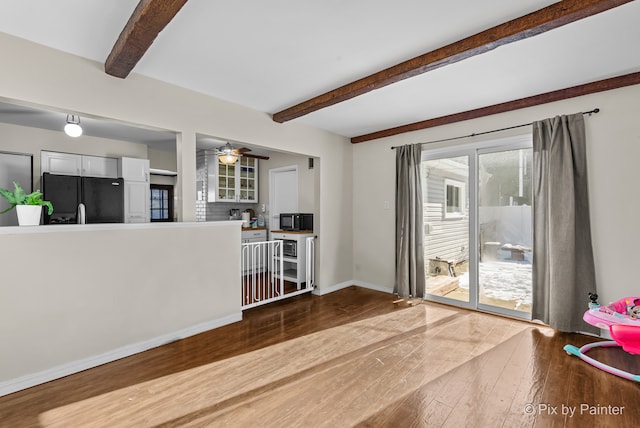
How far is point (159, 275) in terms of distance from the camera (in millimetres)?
2900

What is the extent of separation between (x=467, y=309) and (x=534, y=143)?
2159 mm

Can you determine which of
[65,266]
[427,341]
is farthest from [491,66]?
[65,266]

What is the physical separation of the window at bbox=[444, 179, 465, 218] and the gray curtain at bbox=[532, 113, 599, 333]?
0.98m

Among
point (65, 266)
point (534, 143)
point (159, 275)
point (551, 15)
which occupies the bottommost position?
point (159, 275)

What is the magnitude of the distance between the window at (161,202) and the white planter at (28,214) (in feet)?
12.5

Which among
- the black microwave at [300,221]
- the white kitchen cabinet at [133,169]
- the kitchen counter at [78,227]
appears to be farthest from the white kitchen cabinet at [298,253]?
the white kitchen cabinet at [133,169]

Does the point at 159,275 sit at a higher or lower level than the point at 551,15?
lower

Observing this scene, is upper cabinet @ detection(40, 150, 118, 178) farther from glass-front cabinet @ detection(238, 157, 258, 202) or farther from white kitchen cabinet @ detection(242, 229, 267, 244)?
white kitchen cabinet @ detection(242, 229, 267, 244)

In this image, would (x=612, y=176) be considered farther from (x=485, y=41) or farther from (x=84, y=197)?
(x=84, y=197)

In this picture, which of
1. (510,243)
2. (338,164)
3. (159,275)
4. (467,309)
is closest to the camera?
(159,275)

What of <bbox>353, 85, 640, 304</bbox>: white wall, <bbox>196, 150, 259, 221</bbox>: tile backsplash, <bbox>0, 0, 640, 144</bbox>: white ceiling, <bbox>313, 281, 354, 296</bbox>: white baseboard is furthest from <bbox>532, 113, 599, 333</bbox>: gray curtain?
<bbox>196, 150, 259, 221</bbox>: tile backsplash

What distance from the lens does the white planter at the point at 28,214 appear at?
2.27 meters

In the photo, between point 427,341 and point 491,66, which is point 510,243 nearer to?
point 427,341

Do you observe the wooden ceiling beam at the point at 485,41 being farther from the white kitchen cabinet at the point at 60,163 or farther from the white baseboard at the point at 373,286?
the white kitchen cabinet at the point at 60,163
